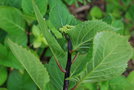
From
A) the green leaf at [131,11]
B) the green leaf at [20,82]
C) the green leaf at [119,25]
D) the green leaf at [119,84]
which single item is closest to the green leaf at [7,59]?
the green leaf at [20,82]

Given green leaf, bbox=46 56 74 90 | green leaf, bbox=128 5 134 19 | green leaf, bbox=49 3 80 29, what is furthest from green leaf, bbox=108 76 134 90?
green leaf, bbox=128 5 134 19

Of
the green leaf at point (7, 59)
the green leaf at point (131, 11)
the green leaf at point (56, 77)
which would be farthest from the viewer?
the green leaf at point (131, 11)

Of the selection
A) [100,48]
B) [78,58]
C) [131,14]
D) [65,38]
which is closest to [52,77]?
[78,58]

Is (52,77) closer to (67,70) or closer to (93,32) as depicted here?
(67,70)

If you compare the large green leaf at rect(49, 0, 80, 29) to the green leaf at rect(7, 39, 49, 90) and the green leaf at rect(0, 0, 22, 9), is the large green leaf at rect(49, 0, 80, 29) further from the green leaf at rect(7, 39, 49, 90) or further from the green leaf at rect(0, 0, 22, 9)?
the green leaf at rect(0, 0, 22, 9)

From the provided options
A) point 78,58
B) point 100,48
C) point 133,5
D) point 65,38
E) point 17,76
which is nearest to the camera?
point 100,48

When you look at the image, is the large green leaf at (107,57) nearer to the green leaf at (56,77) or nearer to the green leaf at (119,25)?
the green leaf at (56,77)
